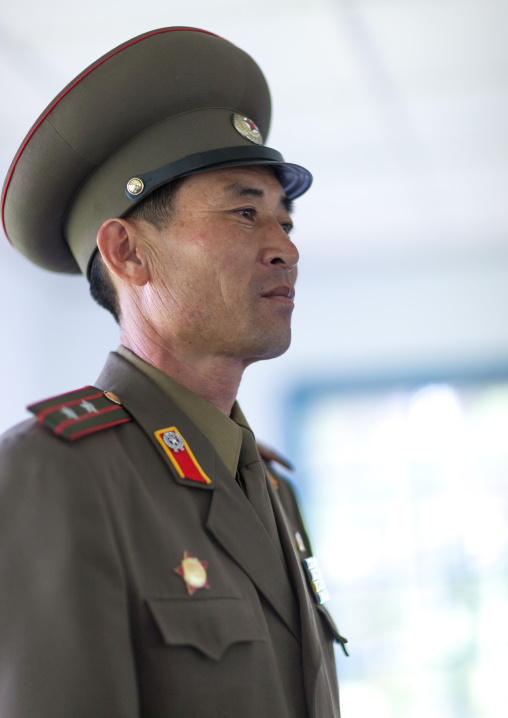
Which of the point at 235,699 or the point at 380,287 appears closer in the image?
the point at 235,699

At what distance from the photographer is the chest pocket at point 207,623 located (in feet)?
3.09

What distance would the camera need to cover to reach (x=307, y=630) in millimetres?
1096

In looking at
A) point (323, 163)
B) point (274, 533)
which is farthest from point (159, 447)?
point (323, 163)

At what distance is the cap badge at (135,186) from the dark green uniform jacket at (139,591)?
0.37 metres

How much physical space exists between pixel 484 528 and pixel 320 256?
2.03 metres

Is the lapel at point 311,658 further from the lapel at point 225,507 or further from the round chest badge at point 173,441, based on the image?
the round chest badge at point 173,441

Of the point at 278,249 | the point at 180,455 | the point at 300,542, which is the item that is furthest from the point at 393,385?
the point at 180,455

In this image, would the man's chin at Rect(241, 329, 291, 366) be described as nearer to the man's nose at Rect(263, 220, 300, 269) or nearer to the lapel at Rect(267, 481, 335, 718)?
the man's nose at Rect(263, 220, 300, 269)

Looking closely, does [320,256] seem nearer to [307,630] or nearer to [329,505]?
[329,505]

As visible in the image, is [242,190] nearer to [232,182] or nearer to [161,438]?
[232,182]

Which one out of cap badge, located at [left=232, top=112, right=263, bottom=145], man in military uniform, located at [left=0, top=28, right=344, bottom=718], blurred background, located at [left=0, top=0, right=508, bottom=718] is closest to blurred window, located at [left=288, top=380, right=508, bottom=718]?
blurred background, located at [left=0, top=0, right=508, bottom=718]

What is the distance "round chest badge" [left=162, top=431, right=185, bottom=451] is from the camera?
44.2 inches

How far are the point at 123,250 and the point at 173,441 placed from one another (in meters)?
0.39

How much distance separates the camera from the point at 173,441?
1.13m
